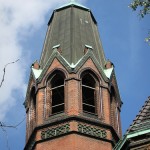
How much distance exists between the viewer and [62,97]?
3334cm

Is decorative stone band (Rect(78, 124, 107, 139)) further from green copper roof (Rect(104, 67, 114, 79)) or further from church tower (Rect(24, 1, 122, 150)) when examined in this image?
green copper roof (Rect(104, 67, 114, 79))

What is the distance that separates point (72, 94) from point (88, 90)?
71.2 inches

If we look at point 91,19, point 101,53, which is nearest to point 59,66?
point 101,53

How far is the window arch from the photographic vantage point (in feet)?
108

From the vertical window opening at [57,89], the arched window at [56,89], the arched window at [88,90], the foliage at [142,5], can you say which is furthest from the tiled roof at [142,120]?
the vertical window opening at [57,89]

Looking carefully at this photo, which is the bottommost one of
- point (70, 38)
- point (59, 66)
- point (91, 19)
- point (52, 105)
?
point (52, 105)

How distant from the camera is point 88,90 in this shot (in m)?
33.6

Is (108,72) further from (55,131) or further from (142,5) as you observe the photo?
(142,5)

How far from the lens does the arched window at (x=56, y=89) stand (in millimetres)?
33125

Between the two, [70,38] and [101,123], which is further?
[70,38]

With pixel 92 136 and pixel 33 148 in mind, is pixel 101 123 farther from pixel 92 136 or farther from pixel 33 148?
pixel 33 148

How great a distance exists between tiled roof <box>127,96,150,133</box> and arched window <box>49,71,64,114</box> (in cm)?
1340

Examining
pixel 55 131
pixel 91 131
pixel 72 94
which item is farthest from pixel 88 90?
pixel 55 131

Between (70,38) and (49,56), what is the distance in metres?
1.51
